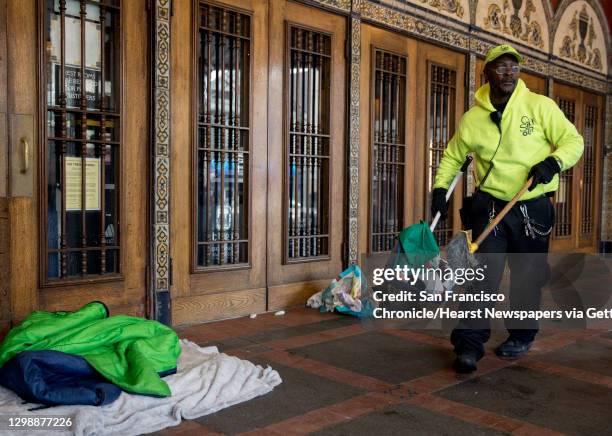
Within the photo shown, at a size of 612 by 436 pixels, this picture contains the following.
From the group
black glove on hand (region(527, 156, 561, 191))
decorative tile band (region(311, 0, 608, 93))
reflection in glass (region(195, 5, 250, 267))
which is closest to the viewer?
black glove on hand (region(527, 156, 561, 191))

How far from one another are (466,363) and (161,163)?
241 centimetres

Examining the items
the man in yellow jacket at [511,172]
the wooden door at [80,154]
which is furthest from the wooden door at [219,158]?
the man in yellow jacket at [511,172]

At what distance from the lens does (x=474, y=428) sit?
2732 mm

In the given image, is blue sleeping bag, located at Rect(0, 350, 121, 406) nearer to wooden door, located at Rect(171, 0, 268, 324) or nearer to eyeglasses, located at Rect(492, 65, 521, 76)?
wooden door, located at Rect(171, 0, 268, 324)

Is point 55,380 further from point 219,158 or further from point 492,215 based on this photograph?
point 492,215

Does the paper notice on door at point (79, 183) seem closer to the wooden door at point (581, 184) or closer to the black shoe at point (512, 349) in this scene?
the black shoe at point (512, 349)

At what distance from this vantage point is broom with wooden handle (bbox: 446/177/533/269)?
356 cm

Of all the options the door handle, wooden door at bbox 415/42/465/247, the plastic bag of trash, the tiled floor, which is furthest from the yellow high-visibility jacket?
wooden door at bbox 415/42/465/247

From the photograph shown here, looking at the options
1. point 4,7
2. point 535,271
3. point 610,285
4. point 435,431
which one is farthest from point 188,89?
point 610,285

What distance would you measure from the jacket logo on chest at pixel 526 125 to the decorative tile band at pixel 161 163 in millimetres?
2349

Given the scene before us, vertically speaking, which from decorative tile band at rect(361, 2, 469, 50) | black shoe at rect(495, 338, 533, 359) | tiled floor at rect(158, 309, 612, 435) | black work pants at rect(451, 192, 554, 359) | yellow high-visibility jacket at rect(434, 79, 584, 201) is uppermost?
decorative tile band at rect(361, 2, 469, 50)

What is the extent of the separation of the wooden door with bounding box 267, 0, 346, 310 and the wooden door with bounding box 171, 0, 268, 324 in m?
0.13


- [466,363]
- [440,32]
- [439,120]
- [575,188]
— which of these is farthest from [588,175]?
[466,363]

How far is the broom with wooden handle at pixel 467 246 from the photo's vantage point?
3557 millimetres
